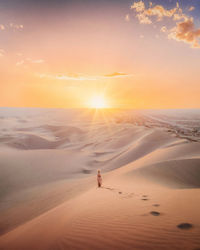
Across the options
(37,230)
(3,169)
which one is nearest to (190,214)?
(37,230)

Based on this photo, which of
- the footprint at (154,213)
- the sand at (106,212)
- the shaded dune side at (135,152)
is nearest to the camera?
the sand at (106,212)

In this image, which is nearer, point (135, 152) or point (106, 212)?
point (106, 212)

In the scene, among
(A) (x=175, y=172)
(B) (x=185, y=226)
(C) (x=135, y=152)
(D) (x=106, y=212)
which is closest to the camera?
(B) (x=185, y=226)

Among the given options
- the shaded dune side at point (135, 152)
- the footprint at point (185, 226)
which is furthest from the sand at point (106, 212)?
the shaded dune side at point (135, 152)

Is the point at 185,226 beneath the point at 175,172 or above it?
beneath

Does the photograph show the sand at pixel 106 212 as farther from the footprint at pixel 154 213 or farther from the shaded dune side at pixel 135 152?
the shaded dune side at pixel 135 152

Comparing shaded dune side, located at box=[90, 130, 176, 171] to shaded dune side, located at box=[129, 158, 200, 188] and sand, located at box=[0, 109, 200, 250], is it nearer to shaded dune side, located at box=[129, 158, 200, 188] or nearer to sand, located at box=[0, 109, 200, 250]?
sand, located at box=[0, 109, 200, 250]

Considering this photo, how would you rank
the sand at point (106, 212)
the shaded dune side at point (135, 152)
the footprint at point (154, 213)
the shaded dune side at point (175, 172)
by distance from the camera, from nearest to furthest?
the sand at point (106, 212) < the footprint at point (154, 213) < the shaded dune side at point (175, 172) < the shaded dune side at point (135, 152)

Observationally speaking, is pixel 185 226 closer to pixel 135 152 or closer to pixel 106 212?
pixel 106 212

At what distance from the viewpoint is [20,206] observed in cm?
681

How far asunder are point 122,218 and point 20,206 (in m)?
5.58

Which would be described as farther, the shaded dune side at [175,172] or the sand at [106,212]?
the shaded dune side at [175,172]

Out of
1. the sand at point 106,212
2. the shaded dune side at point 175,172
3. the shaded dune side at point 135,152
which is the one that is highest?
the shaded dune side at point 135,152

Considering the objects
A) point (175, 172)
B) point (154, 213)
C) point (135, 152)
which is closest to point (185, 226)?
point (154, 213)
